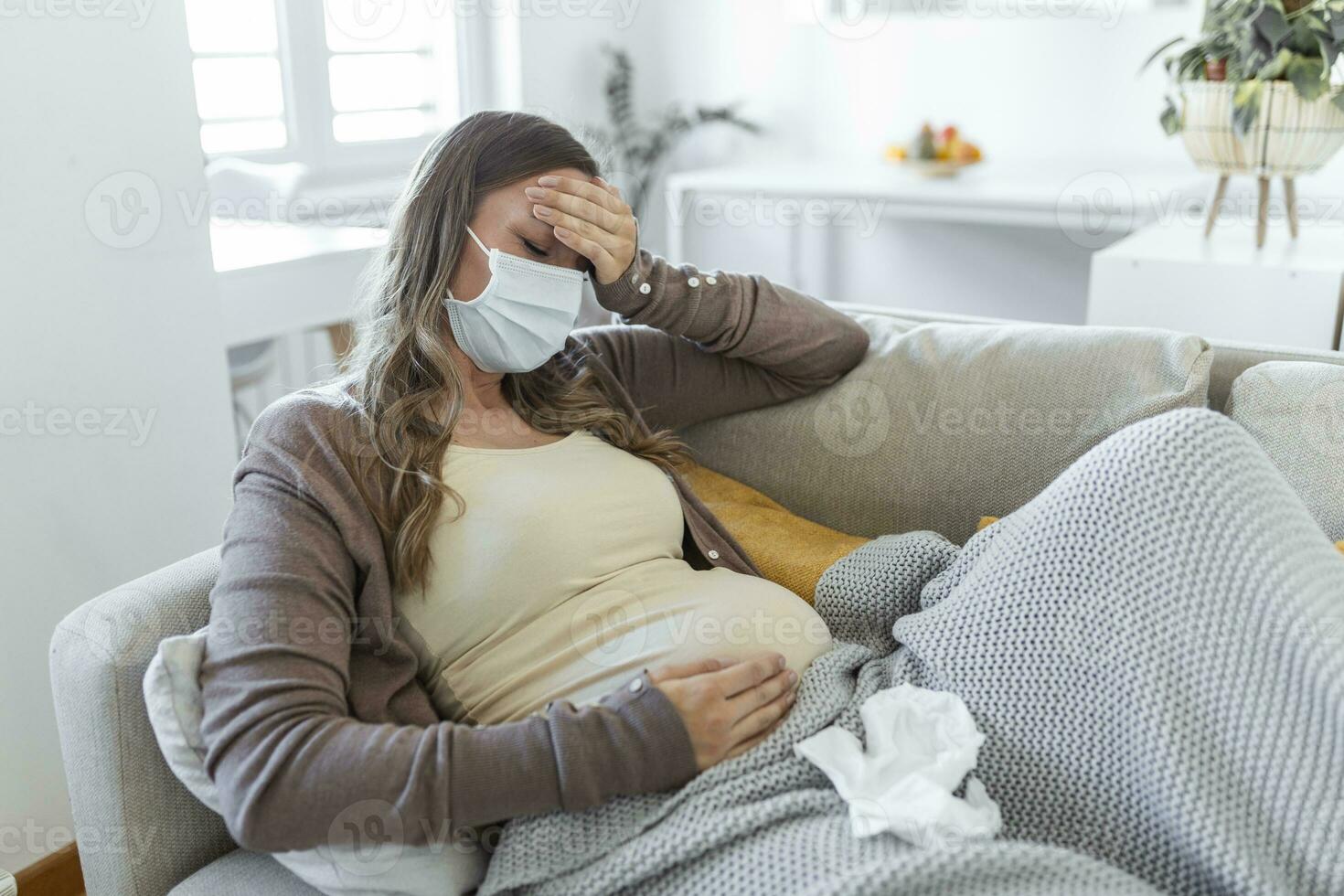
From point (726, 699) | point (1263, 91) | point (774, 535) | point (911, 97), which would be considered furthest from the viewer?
point (911, 97)

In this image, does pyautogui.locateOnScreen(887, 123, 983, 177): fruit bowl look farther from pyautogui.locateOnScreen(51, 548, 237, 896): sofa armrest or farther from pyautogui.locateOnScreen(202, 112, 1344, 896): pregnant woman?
pyautogui.locateOnScreen(51, 548, 237, 896): sofa armrest

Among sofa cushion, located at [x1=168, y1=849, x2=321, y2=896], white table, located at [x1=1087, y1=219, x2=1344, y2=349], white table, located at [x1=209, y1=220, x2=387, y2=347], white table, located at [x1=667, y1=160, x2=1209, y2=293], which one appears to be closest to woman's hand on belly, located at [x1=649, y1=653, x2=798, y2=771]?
sofa cushion, located at [x1=168, y1=849, x2=321, y2=896]

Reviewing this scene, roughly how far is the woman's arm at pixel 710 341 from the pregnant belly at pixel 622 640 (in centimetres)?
36

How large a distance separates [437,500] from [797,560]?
1.47 ft

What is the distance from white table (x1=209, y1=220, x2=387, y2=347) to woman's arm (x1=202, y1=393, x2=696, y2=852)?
3.17ft

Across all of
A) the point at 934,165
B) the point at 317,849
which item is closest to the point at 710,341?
the point at 317,849

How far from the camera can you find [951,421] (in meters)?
1.46

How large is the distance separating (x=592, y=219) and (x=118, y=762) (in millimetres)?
739

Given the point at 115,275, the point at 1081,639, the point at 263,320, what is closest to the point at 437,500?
the point at 1081,639

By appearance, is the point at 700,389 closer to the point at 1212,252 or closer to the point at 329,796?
the point at 329,796

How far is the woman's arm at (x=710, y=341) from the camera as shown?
145 cm

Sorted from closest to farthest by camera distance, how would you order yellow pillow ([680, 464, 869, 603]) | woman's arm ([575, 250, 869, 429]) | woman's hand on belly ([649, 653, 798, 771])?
woman's hand on belly ([649, 653, 798, 771]) < yellow pillow ([680, 464, 869, 603]) < woman's arm ([575, 250, 869, 429])

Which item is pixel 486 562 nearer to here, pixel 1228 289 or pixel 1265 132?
pixel 1228 289

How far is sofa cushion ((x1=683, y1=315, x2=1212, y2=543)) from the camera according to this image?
4.58 feet
